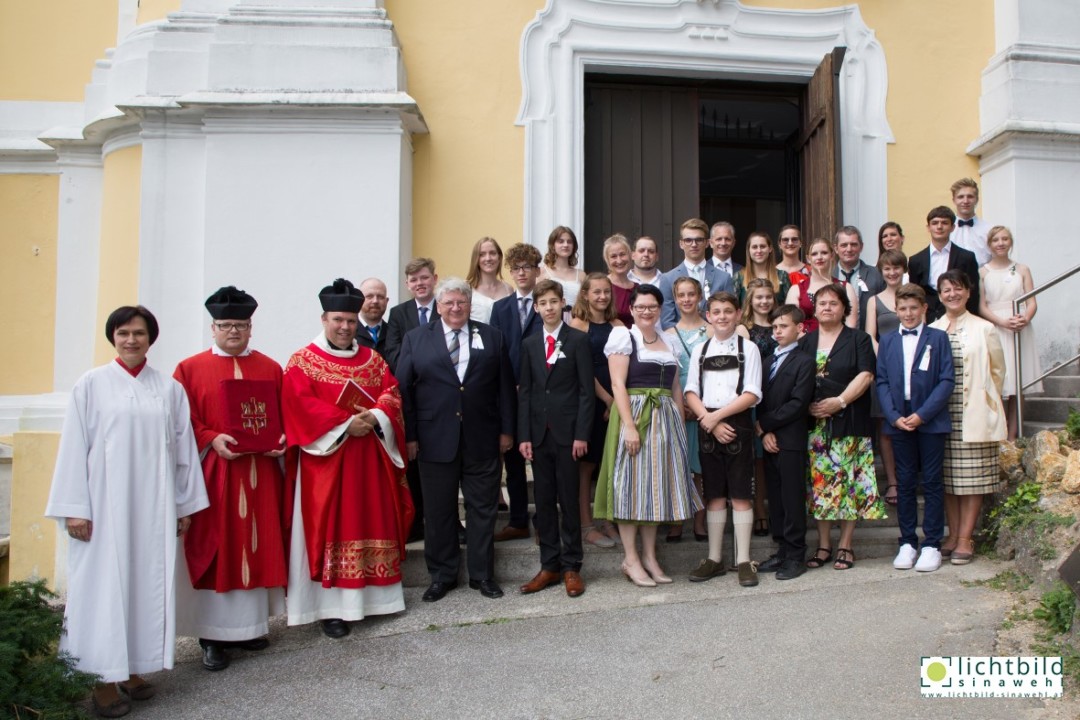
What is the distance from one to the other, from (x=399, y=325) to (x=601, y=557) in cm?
197

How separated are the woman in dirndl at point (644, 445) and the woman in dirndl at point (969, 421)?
168 centimetres

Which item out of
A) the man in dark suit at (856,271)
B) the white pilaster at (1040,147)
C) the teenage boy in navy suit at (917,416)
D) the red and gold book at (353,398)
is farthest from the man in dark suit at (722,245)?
the white pilaster at (1040,147)

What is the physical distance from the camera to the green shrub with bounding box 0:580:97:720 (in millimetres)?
3947

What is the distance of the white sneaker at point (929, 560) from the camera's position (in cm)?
552

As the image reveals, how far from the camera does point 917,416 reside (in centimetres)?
552

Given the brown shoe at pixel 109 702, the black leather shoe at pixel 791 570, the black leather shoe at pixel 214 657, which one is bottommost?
the brown shoe at pixel 109 702

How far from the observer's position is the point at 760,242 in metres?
6.37

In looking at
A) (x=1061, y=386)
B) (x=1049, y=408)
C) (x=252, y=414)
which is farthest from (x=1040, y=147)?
(x=252, y=414)

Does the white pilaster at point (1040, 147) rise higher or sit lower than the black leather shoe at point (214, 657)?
higher

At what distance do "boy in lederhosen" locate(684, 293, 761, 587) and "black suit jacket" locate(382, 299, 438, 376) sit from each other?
68.8 inches

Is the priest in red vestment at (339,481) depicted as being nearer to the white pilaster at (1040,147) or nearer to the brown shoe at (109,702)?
the brown shoe at (109,702)

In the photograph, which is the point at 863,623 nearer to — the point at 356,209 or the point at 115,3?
the point at 356,209

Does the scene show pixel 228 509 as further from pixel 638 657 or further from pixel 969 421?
pixel 969 421

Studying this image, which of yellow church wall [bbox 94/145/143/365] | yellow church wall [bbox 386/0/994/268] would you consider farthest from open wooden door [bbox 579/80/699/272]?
yellow church wall [bbox 94/145/143/365]
